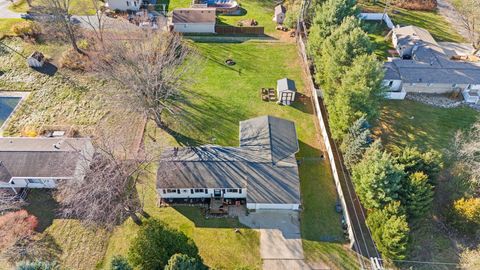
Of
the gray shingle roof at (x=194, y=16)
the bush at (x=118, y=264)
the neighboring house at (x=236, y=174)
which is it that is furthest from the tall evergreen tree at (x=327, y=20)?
the bush at (x=118, y=264)

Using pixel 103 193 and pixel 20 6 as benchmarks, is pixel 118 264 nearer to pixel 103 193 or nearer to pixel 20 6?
pixel 103 193

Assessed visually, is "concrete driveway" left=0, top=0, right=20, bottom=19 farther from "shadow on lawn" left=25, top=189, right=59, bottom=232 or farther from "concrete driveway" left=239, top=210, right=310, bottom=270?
"concrete driveway" left=239, top=210, right=310, bottom=270

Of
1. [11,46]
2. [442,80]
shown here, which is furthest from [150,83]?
[442,80]

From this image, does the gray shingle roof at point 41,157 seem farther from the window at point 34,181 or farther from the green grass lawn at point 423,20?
the green grass lawn at point 423,20

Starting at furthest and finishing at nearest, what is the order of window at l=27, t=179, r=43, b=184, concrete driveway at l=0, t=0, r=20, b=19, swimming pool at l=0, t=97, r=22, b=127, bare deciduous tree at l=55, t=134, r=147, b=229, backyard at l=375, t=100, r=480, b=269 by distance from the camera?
1. concrete driveway at l=0, t=0, r=20, b=19
2. swimming pool at l=0, t=97, r=22, b=127
3. window at l=27, t=179, r=43, b=184
4. backyard at l=375, t=100, r=480, b=269
5. bare deciduous tree at l=55, t=134, r=147, b=229

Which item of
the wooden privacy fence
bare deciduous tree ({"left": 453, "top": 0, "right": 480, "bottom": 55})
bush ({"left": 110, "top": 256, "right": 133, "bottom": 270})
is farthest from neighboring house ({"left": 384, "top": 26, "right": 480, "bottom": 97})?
bush ({"left": 110, "top": 256, "right": 133, "bottom": 270})

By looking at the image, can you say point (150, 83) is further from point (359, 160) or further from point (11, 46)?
point (11, 46)

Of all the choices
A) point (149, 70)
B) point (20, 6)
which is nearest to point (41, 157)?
point (149, 70)
